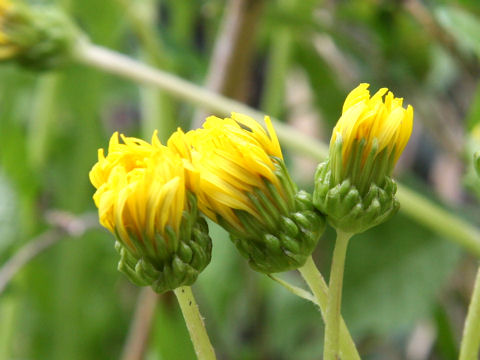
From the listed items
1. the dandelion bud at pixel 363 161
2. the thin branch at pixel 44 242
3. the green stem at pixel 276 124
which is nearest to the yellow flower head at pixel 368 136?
the dandelion bud at pixel 363 161

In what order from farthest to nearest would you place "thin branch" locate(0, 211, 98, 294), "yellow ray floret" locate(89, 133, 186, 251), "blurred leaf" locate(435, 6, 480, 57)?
"thin branch" locate(0, 211, 98, 294) < "blurred leaf" locate(435, 6, 480, 57) < "yellow ray floret" locate(89, 133, 186, 251)

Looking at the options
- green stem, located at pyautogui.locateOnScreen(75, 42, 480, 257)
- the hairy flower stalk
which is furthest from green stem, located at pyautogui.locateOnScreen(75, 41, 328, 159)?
the hairy flower stalk

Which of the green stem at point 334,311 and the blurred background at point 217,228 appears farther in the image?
the blurred background at point 217,228

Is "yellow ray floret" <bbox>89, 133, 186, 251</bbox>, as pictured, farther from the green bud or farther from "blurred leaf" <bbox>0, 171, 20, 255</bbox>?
"blurred leaf" <bbox>0, 171, 20, 255</bbox>

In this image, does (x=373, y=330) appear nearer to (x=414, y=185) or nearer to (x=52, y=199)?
(x=414, y=185)

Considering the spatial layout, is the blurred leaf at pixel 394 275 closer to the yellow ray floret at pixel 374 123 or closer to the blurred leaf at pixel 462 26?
the blurred leaf at pixel 462 26

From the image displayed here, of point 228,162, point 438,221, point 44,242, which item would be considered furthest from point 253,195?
point 44,242

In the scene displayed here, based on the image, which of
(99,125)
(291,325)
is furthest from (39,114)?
(291,325)

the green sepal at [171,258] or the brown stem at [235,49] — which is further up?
the green sepal at [171,258]
